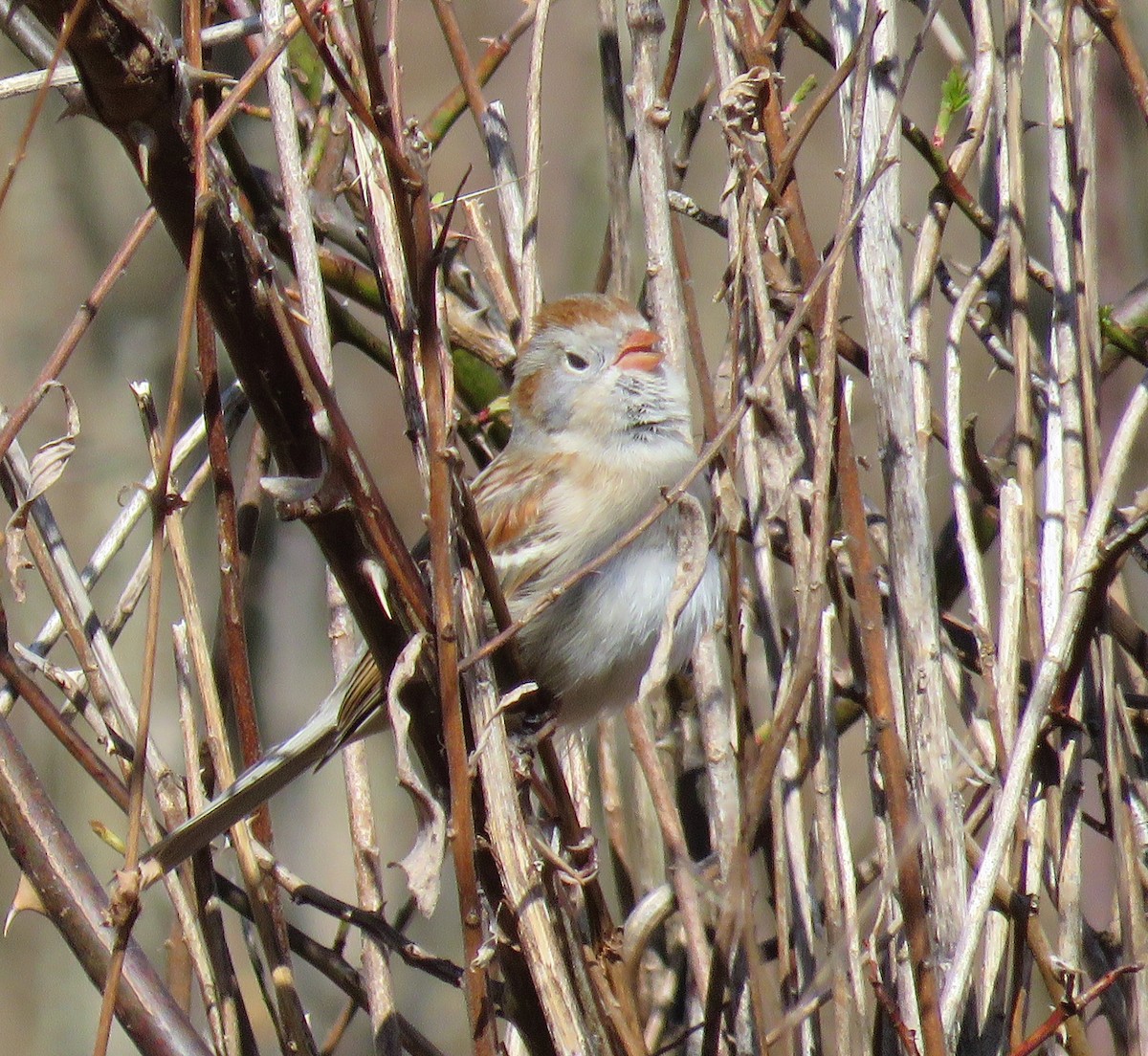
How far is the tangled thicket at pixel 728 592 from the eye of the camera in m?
1.36

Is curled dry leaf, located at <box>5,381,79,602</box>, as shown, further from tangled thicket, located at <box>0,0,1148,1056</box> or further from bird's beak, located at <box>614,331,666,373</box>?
bird's beak, located at <box>614,331,666,373</box>

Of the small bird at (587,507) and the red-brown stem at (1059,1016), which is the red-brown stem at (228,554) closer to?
the small bird at (587,507)

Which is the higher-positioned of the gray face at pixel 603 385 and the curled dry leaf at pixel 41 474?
the curled dry leaf at pixel 41 474

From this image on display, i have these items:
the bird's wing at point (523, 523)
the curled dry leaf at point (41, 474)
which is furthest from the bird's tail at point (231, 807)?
the bird's wing at point (523, 523)

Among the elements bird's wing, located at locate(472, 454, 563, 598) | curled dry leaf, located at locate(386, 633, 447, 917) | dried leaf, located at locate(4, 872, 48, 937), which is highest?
curled dry leaf, located at locate(386, 633, 447, 917)

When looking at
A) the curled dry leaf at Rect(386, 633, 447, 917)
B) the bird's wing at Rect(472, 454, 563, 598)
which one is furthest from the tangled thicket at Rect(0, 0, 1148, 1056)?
the bird's wing at Rect(472, 454, 563, 598)

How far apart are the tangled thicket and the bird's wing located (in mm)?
271

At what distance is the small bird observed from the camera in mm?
2188

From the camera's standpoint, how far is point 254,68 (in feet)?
4.62

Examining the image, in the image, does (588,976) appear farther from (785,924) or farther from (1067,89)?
(1067,89)

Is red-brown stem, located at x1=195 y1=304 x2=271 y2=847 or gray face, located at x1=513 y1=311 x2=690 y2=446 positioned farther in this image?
gray face, located at x1=513 y1=311 x2=690 y2=446

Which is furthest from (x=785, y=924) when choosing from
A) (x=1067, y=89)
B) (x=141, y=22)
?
(x=141, y=22)

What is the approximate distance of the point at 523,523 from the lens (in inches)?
91.9

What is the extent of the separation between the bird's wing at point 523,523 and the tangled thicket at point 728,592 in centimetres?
27
